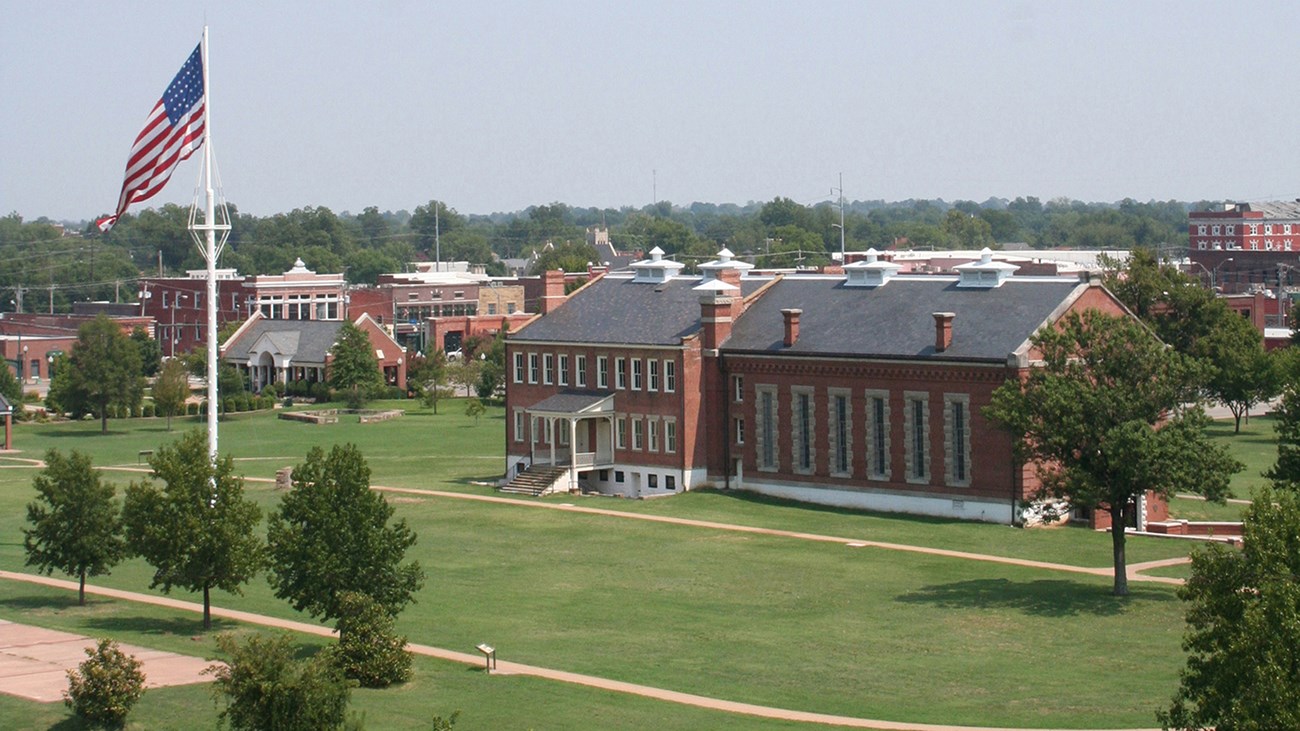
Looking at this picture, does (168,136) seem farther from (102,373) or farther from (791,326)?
(102,373)

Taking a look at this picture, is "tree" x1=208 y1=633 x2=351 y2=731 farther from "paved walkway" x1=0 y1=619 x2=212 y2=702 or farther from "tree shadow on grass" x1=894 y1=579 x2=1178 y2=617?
"tree shadow on grass" x1=894 y1=579 x2=1178 y2=617

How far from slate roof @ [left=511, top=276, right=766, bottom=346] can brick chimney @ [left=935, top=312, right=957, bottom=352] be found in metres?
13.0

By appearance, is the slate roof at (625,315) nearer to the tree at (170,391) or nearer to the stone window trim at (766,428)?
the stone window trim at (766,428)

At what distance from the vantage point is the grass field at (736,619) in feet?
125

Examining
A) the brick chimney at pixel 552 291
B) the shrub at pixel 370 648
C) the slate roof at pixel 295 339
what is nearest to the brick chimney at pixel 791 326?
the brick chimney at pixel 552 291

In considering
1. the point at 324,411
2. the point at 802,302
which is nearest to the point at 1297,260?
the point at 324,411

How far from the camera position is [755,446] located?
74.1 meters

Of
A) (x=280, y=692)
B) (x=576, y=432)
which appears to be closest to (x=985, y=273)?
(x=576, y=432)

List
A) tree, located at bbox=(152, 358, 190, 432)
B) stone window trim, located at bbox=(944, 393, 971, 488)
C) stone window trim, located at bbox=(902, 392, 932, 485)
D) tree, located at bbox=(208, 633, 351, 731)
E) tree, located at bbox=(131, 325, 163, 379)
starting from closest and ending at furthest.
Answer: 1. tree, located at bbox=(208, 633, 351, 731)
2. stone window trim, located at bbox=(944, 393, 971, 488)
3. stone window trim, located at bbox=(902, 392, 932, 485)
4. tree, located at bbox=(152, 358, 190, 432)
5. tree, located at bbox=(131, 325, 163, 379)

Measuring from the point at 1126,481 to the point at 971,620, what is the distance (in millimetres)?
6863

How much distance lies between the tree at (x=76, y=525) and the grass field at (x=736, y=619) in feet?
4.59

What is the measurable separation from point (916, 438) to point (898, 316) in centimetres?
572

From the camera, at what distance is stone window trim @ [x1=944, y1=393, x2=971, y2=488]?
216 feet

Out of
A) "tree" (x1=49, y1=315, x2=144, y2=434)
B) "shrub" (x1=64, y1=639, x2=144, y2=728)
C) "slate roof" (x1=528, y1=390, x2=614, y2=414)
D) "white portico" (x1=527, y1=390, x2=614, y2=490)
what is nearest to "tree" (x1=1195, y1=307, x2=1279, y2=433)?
"white portico" (x1=527, y1=390, x2=614, y2=490)
